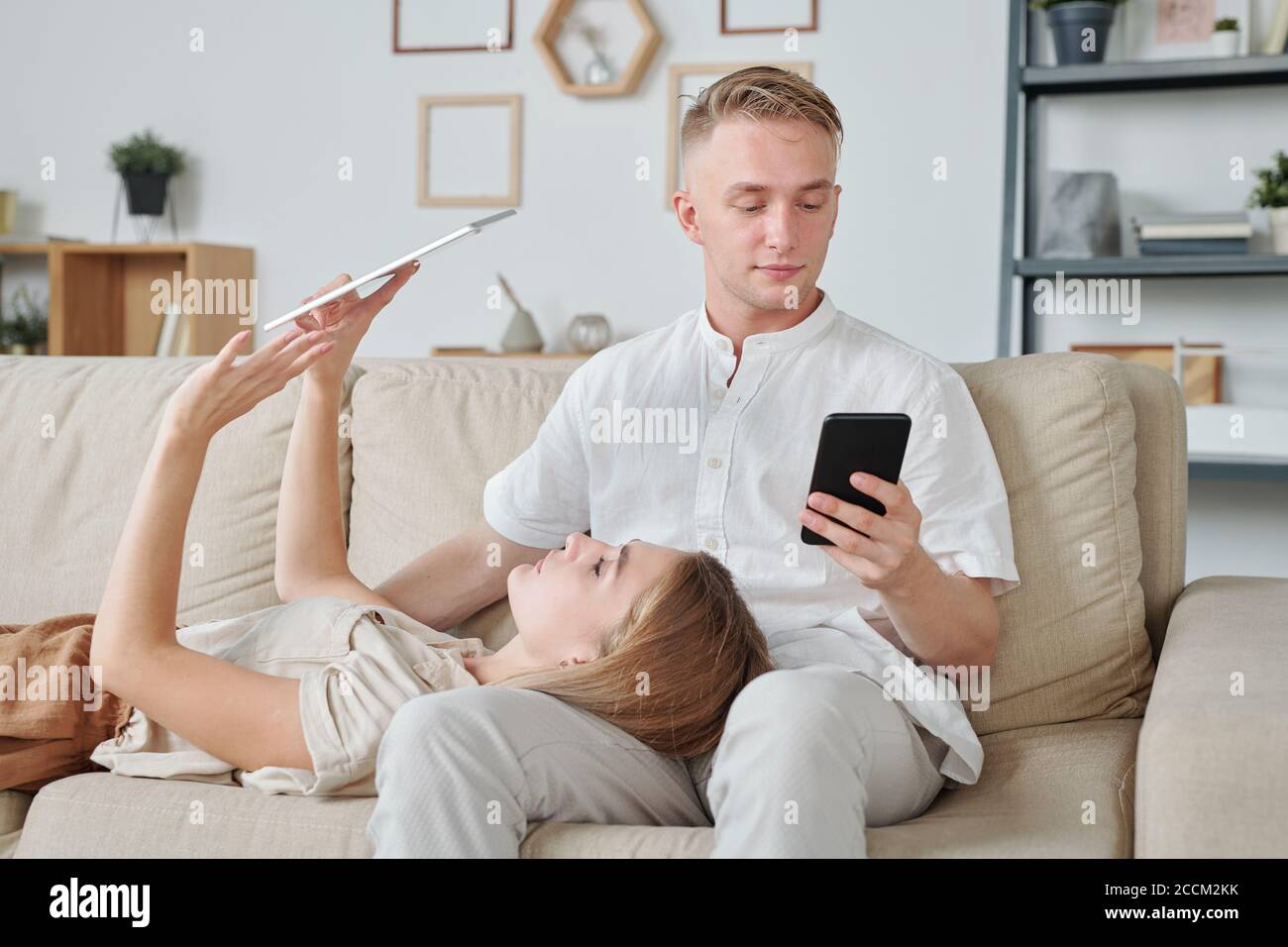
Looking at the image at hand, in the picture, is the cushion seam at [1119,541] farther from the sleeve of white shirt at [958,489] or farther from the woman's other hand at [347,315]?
the woman's other hand at [347,315]

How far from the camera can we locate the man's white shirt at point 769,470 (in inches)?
57.2

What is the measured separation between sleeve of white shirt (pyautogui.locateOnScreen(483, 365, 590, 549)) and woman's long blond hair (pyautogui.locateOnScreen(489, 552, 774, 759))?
0.37 meters

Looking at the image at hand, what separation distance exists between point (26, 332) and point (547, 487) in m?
2.45

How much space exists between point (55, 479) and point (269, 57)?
205cm

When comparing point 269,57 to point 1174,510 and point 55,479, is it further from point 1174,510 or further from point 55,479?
point 1174,510

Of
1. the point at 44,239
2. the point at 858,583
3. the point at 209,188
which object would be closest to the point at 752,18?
the point at 209,188

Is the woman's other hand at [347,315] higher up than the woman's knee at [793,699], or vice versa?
the woman's other hand at [347,315]

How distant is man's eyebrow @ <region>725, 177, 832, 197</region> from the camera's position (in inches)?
61.3

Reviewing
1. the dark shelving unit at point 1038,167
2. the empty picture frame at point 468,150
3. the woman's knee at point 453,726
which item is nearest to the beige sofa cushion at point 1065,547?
the woman's knee at point 453,726

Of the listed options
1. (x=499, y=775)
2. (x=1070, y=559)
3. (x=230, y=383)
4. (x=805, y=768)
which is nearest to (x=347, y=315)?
(x=230, y=383)

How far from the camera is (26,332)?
11.7 feet

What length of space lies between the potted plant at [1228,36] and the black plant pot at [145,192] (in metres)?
2.59

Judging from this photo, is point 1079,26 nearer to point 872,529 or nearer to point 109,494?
point 872,529

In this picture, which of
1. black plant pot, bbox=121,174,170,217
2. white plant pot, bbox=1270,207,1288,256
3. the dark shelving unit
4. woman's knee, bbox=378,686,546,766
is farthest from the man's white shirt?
black plant pot, bbox=121,174,170,217
